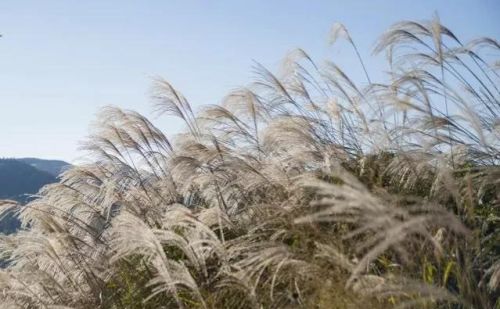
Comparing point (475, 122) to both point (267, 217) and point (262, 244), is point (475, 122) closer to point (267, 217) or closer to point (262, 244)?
point (262, 244)

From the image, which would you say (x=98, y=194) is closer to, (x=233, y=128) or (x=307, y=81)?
(x=233, y=128)

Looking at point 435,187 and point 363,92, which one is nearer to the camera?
point 435,187

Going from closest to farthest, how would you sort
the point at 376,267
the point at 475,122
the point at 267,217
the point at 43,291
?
the point at 475,122
the point at 376,267
the point at 267,217
the point at 43,291

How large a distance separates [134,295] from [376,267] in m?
1.89

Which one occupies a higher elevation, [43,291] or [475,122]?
[475,122]

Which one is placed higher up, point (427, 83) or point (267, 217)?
point (427, 83)

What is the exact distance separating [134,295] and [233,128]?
173 centimetres

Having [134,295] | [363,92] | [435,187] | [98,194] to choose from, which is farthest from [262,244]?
[98,194]

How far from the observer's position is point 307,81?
17.8 feet

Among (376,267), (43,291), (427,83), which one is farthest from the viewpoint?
(43,291)

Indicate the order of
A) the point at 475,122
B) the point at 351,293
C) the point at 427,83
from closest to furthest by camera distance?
the point at 351,293 → the point at 475,122 → the point at 427,83

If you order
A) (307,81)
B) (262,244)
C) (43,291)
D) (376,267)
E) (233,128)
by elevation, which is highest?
(307,81)

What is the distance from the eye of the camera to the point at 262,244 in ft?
9.49

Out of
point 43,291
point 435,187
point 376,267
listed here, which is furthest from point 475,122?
point 43,291
